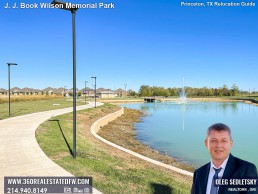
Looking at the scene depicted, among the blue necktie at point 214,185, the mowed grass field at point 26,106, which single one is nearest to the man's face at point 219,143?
the blue necktie at point 214,185

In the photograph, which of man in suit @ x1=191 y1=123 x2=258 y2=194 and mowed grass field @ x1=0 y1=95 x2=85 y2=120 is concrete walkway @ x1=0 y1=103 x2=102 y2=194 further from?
mowed grass field @ x1=0 y1=95 x2=85 y2=120

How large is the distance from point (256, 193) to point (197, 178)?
48 centimetres

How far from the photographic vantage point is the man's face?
2201 millimetres

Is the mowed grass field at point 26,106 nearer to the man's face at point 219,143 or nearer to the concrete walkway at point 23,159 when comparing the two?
the concrete walkway at point 23,159

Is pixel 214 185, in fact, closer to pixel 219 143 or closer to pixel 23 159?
pixel 219 143

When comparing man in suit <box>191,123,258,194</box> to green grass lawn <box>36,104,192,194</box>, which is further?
green grass lawn <box>36,104,192,194</box>

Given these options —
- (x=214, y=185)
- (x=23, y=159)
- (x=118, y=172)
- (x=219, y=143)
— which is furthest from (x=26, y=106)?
(x=219, y=143)

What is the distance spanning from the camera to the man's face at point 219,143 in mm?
2201

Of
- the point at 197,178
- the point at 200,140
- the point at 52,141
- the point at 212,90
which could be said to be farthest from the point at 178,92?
the point at 197,178

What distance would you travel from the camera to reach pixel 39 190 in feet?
22.6

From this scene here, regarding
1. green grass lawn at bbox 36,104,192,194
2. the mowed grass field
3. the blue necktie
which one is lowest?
green grass lawn at bbox 36,104,192,194

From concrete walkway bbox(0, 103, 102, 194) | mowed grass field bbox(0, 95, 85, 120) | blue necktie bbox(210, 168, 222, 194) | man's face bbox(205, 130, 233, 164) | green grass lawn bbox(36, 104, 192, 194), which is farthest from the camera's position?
mowed grass field bbox(0, 95, 85, 120)

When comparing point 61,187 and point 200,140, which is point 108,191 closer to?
point 61,187

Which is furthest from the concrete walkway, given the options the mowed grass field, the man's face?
the mowed grass field
